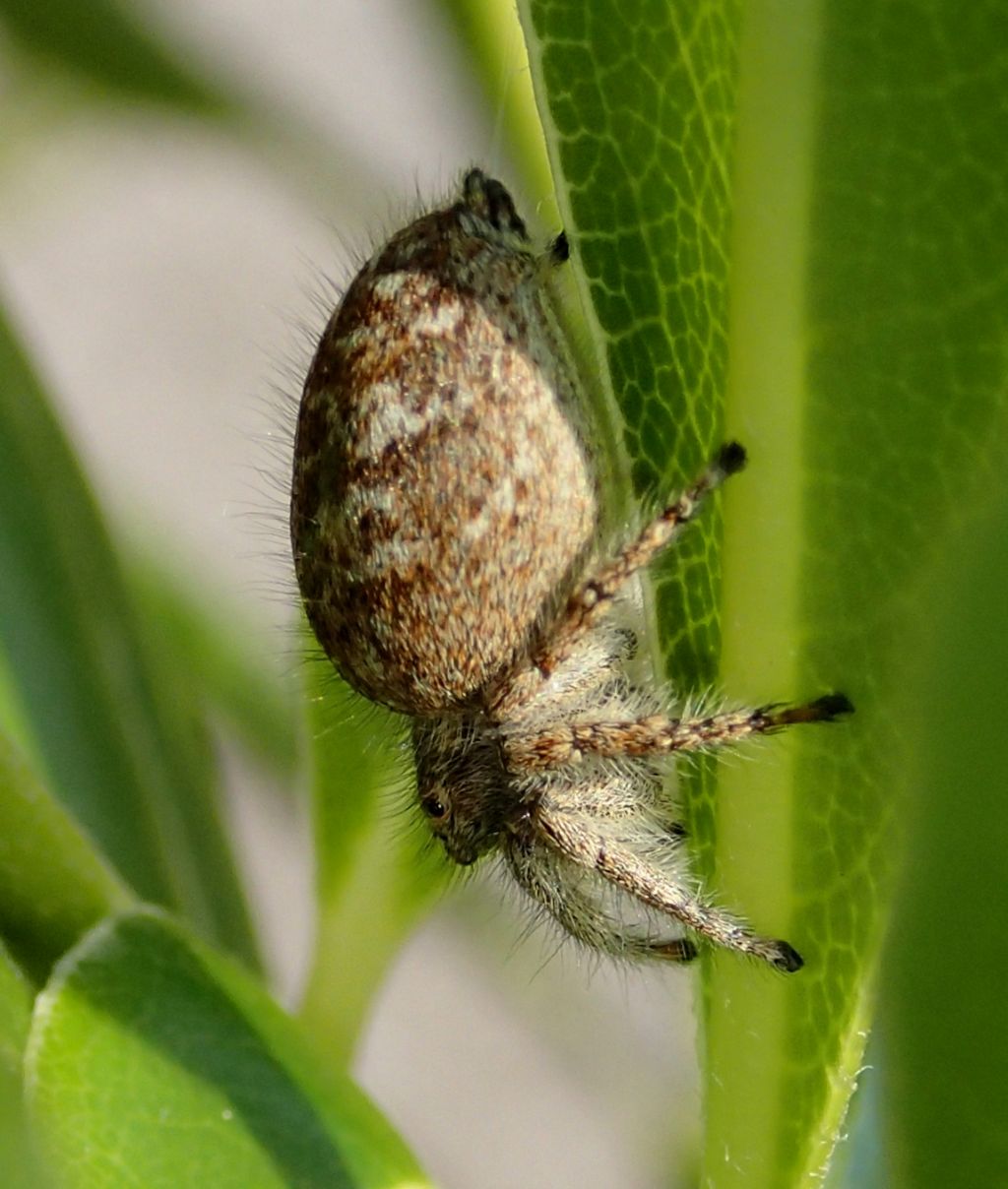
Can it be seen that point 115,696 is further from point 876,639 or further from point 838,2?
point 838,2

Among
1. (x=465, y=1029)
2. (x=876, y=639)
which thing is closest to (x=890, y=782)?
(x=876, y=639)

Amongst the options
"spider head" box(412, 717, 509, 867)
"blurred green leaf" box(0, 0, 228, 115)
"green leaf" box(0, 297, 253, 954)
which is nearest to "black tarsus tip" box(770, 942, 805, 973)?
"spider head" box(412, 717, 509, 867)

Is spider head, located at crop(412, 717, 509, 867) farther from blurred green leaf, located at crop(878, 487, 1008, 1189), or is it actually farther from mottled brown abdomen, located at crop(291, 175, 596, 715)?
blurred green leaf, located at crop(878, 487, 1008, 1189)

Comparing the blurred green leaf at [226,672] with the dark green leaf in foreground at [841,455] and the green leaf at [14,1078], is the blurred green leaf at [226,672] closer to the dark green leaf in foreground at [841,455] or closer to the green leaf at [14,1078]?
the green leaf at [14,1078]

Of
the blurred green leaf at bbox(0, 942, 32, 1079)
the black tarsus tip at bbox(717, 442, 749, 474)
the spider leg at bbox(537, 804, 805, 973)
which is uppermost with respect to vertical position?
the black tarsus tip at bbox(717, 442, 749, 474)

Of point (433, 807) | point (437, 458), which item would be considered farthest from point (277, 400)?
point (437, 458)

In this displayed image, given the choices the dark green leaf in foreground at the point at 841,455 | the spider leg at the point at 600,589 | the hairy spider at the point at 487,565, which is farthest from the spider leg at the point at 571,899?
the dark green leaf in foreground at the point at 841,455
